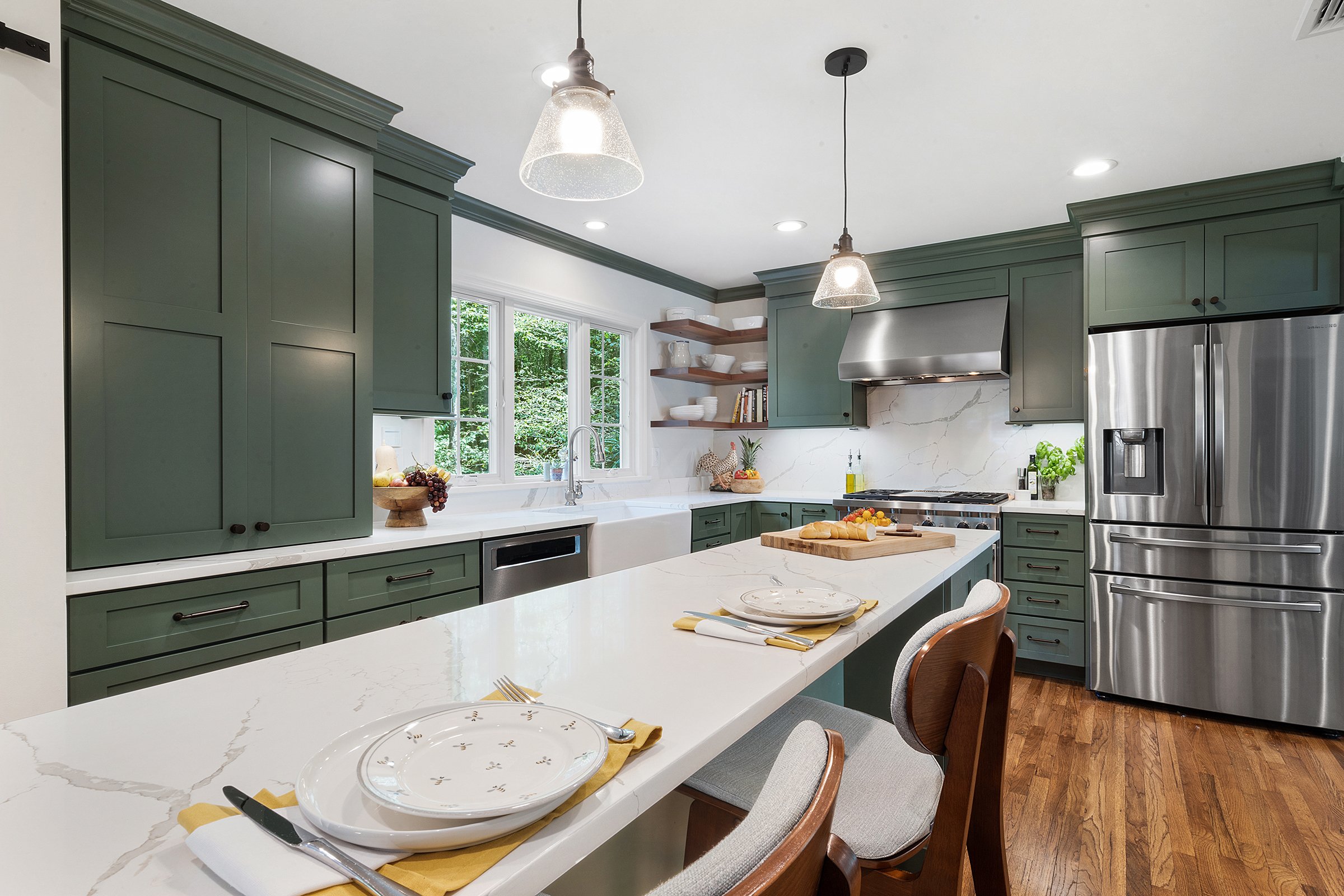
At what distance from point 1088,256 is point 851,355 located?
135 cm

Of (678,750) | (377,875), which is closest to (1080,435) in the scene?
(678,750)

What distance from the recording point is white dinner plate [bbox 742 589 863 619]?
1.23 m

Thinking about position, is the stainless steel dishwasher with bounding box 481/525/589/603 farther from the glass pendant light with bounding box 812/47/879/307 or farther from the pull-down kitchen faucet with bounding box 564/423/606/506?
the glass pendant light with bounding box 812/47/879/307

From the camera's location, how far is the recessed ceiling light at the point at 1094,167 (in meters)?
2.91

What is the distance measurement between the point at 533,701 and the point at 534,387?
3187mm

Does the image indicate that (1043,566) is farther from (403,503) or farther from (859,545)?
(403,503)

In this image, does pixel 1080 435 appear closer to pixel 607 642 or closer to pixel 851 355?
pixel 851 355

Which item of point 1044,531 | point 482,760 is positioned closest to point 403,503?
point 482,760

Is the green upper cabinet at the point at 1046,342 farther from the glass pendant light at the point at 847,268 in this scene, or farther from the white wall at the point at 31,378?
the white wall at the point at 31,378

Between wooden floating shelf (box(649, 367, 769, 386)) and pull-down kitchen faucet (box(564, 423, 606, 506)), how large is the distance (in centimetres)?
80

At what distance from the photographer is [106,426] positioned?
1.84 meters

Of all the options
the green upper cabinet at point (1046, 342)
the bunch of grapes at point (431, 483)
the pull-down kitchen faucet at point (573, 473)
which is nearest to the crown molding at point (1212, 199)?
the green upper cabinet at point (1046, 342)

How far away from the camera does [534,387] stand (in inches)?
155

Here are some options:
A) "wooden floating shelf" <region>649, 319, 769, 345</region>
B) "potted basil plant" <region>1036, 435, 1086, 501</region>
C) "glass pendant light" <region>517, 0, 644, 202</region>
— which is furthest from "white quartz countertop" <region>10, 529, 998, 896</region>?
"wooden floating shelf" <region>649, 319, 769, 345</region>
